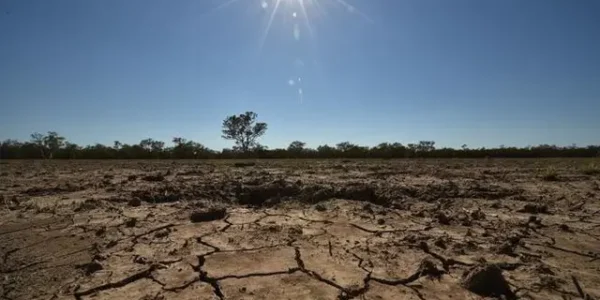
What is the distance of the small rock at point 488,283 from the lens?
2.06 metres

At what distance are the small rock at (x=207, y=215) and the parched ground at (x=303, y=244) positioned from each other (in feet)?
0.04

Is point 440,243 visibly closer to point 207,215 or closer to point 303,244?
point 303,244

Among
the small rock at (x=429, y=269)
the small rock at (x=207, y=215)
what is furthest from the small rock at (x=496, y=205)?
the small rock at (x=207, y=215)

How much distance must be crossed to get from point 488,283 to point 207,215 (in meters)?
2.67

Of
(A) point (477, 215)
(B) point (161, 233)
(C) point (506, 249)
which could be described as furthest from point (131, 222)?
(A) point (477, 215)

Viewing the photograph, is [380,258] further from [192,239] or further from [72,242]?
[72,242]

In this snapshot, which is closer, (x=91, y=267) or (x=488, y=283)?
(x=488, y=283)

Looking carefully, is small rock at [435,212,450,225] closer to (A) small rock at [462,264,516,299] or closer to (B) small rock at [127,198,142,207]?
(A) small rock at [462,264,516,299]

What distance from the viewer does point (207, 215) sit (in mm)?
3828

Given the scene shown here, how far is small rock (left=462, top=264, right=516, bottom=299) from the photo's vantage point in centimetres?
206

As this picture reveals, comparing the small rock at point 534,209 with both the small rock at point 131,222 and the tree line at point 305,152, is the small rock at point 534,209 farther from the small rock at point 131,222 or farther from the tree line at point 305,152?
the tree line at point 305,152

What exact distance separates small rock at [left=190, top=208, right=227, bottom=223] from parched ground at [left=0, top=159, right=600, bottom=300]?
0.01 m

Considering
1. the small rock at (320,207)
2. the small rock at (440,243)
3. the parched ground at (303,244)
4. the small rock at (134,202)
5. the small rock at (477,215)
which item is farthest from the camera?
the small rock at (134,202)

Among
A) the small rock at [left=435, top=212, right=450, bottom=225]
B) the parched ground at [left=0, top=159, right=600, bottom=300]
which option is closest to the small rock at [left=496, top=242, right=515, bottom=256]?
the parched ground at [left=0, top=159, right=600, bottom=300]
